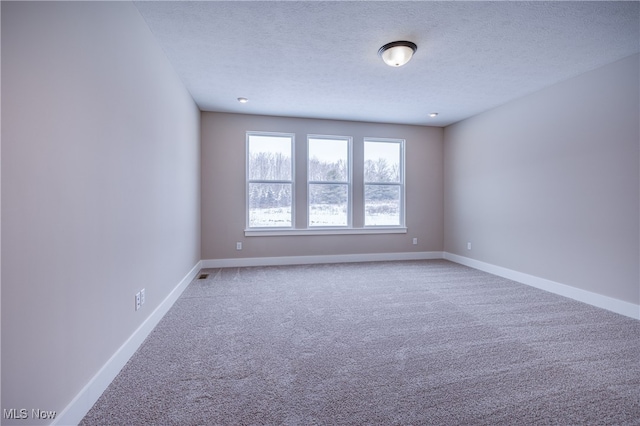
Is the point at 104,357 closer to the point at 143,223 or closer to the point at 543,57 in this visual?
the point at 143,223

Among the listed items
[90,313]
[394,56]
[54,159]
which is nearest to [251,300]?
[90,313]

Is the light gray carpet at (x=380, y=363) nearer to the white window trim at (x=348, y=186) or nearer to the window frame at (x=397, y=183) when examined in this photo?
the white window trim at (x=348, y=186)

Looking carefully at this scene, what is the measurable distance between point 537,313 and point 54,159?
383cm

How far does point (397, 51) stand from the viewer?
8.38 feet

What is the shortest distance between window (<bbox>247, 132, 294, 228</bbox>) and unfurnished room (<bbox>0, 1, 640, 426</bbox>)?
1.5 inches

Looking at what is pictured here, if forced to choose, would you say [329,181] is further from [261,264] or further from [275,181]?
[261,264]

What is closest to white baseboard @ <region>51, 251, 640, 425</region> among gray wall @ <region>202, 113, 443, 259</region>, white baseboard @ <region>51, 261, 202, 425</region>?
white baseboard @ <region>51, 261, 202, 425</region>

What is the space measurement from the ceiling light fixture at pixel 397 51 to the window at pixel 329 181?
8.16 ft

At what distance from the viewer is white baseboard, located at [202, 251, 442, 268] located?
471 cm

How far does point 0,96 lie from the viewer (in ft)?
3.30

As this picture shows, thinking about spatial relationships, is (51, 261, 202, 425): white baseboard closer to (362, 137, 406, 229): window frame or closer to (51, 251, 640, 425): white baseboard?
(51, 251, 640, 425): white baseboard

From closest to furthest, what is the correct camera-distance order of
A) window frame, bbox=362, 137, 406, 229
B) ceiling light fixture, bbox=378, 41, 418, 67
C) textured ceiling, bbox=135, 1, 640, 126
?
textured ceiling, bbox=135, 1, 640, 126, ceiling light fixture, bbox=378, 41, 418, 67, window frame, bbox=362, 137, 406, 229

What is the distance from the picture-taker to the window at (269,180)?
4.83m
